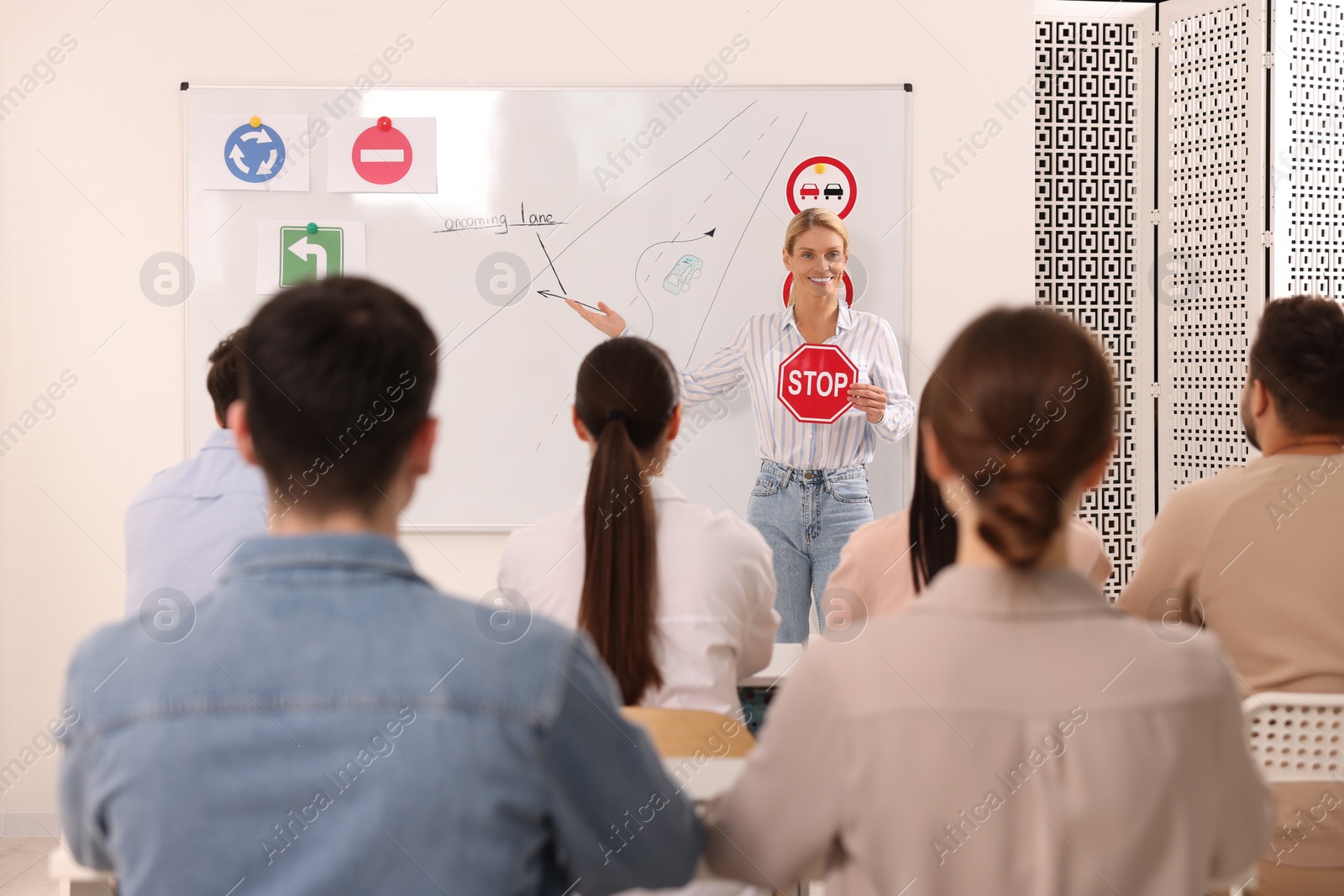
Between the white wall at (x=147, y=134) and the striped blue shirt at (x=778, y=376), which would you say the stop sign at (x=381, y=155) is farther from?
the striped blue shirt at (x=778, y=376)

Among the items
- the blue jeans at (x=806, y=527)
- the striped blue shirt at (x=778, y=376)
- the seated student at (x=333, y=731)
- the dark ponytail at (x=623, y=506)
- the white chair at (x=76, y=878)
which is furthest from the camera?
the striped blue shirt at (x=778, y=376)

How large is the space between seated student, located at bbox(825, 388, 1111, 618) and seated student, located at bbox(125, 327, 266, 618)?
108 cm

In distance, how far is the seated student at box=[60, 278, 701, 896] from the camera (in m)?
0.75

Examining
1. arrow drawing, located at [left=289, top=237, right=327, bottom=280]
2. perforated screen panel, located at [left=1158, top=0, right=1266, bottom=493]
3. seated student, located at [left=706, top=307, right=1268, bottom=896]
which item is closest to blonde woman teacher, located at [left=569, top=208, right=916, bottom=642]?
arrow drawing, located at [left=289, top=237, right=327, bottom=280]

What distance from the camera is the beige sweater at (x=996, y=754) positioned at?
2.71ft

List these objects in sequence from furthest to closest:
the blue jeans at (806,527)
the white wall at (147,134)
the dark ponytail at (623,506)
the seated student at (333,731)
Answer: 1. the white wall at (147,134)
2. the blue jeans at (806,527)
3. the dark ponytail at (623,506)
4. the seated student at (333,731)

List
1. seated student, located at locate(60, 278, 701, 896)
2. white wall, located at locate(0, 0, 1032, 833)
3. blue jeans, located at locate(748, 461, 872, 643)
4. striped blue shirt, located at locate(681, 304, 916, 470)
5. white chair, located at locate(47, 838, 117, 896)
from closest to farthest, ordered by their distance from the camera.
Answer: seated student, located at locate(60, 278, 701, 896)
white chair, located at locate(47, 838, 117, 896)
blue jeans, located at locate(748, 461, 872, 643)
striped blue shirt, located at locate(681, 304, 916, 470)
white wall, located at locate(0, 0, 1032, 833)

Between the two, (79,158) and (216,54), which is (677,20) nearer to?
(216,54)

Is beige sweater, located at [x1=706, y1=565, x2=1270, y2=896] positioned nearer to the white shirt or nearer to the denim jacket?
the denim jacket

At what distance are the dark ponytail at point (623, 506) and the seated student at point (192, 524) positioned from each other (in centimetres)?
68

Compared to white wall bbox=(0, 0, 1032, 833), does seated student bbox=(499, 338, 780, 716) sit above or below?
below

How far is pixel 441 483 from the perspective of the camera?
132 inches

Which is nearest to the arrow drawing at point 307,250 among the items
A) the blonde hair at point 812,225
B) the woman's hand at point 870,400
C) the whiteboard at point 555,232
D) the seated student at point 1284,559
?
the whiteboard at point 555,232

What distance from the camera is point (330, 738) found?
75 cm
